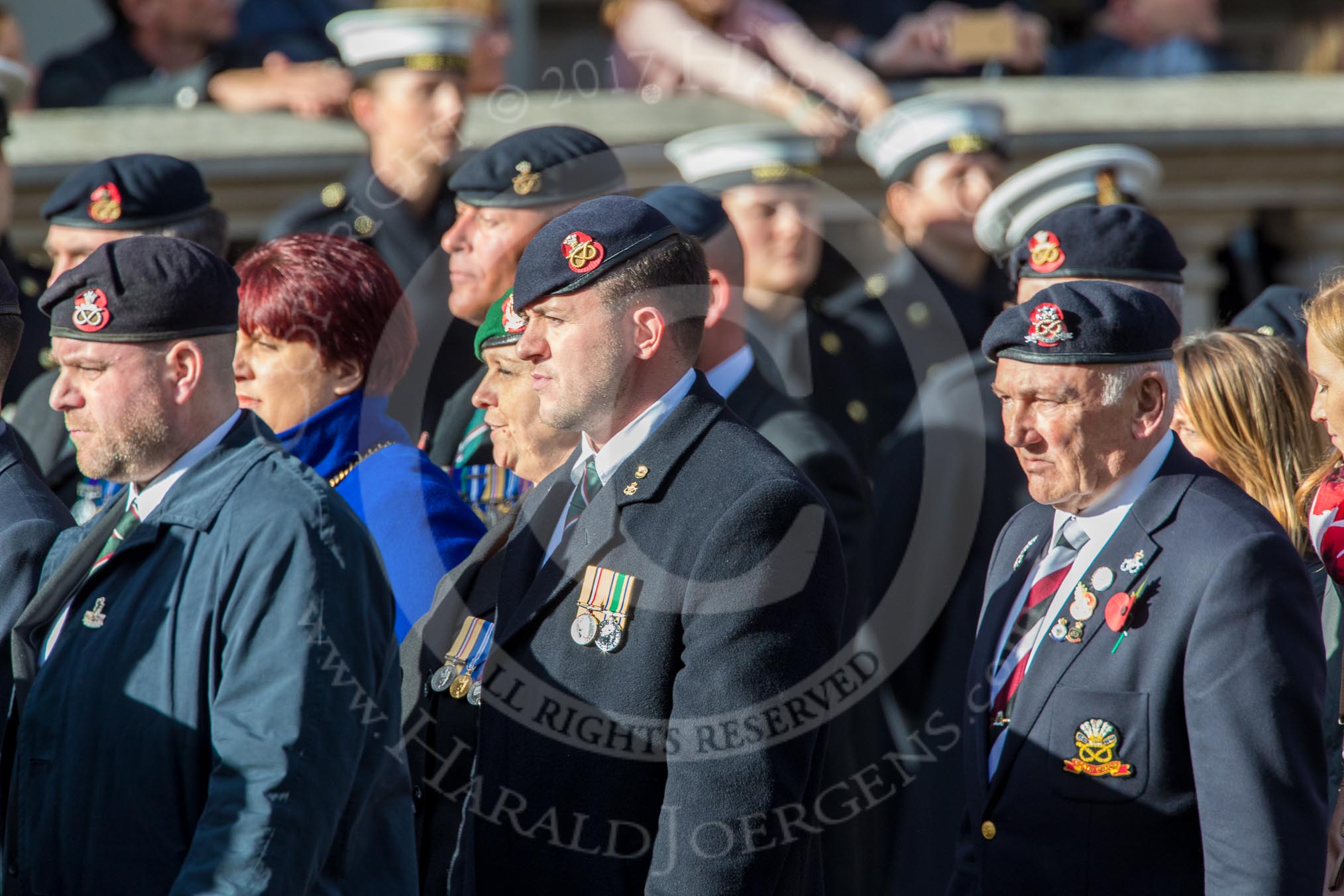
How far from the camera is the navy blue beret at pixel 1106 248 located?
427cm

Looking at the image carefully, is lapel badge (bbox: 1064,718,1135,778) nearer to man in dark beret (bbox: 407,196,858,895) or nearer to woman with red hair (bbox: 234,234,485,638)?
man in dark beret (bbox: 407,196,858,895)

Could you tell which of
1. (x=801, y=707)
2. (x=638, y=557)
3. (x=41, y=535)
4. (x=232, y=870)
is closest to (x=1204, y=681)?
(x=801, y=707)

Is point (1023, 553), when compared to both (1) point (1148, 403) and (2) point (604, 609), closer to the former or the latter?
(1) point (1148, 403)

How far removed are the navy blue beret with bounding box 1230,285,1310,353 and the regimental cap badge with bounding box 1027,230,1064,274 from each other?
42 centimetres

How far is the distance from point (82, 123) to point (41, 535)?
3.10 meters

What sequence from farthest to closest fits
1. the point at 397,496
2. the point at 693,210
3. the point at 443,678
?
1. the point at 693,210
2. the point at 397,496
3. the point at 443,678

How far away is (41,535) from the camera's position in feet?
10.6

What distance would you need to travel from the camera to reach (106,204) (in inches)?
178

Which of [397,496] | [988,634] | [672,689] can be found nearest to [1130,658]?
[988,634]

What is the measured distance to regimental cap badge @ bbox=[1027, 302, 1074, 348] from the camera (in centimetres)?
308

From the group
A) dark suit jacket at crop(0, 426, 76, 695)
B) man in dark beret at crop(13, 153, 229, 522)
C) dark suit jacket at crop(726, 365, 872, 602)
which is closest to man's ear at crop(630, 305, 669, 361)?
dark suit jacket at crop(0, 426, 76, 695)

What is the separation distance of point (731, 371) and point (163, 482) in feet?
5.48

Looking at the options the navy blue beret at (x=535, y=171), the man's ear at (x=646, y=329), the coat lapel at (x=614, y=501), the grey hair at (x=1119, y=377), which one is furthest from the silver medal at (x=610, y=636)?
the navy blue beret at (x=535, y=171)

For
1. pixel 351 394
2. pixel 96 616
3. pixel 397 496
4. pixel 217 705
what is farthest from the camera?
pixel 351 394
